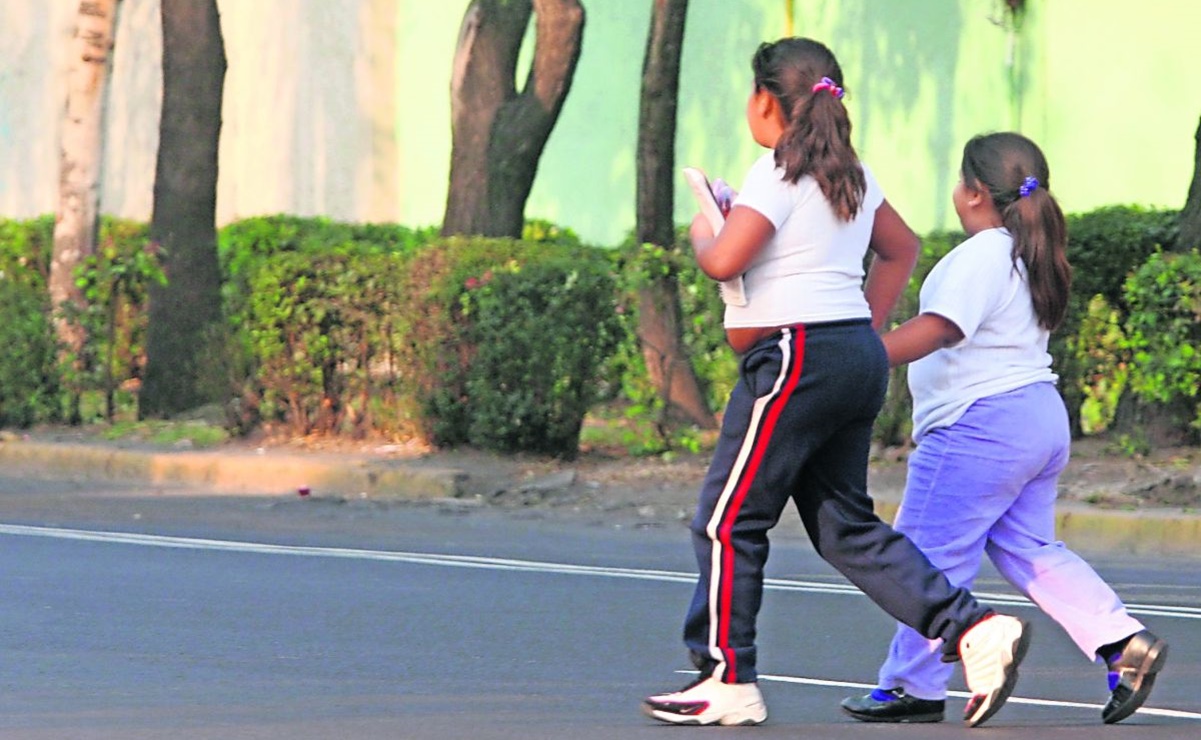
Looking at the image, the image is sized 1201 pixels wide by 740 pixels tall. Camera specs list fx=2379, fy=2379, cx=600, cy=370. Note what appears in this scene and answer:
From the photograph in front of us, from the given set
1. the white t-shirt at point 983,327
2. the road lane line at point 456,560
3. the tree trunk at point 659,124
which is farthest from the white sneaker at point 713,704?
the tree trunk at point 659,124

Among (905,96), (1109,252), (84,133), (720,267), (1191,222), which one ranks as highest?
(905,96)

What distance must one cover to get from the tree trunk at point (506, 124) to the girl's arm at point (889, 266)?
8.96 metres

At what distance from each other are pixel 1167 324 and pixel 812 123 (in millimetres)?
6670

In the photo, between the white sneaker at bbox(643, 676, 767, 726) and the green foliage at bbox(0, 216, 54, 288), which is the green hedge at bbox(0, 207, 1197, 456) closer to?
the green foliage at bbox(0, 216, 54, 288)

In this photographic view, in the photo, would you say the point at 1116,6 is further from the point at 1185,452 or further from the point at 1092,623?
the point at 1092,623

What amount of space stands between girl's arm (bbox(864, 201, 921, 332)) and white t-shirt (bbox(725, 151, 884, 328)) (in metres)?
0.24

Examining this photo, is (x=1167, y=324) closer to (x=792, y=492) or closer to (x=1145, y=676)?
(x=1145, y=676)

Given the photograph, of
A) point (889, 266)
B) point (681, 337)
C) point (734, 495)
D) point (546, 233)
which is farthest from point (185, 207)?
point (734, 495)

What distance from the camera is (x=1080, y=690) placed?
663 cm

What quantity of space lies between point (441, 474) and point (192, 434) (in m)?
2.36

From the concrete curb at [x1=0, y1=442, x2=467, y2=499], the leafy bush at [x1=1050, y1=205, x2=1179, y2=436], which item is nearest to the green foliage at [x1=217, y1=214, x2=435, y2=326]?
the concrete curb at [x1=0, y1=442, x2=467, y2=499]

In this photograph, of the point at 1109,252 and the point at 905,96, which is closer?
the point at 1109,252

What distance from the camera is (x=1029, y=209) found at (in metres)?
5.87

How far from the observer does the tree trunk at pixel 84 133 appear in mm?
15123
